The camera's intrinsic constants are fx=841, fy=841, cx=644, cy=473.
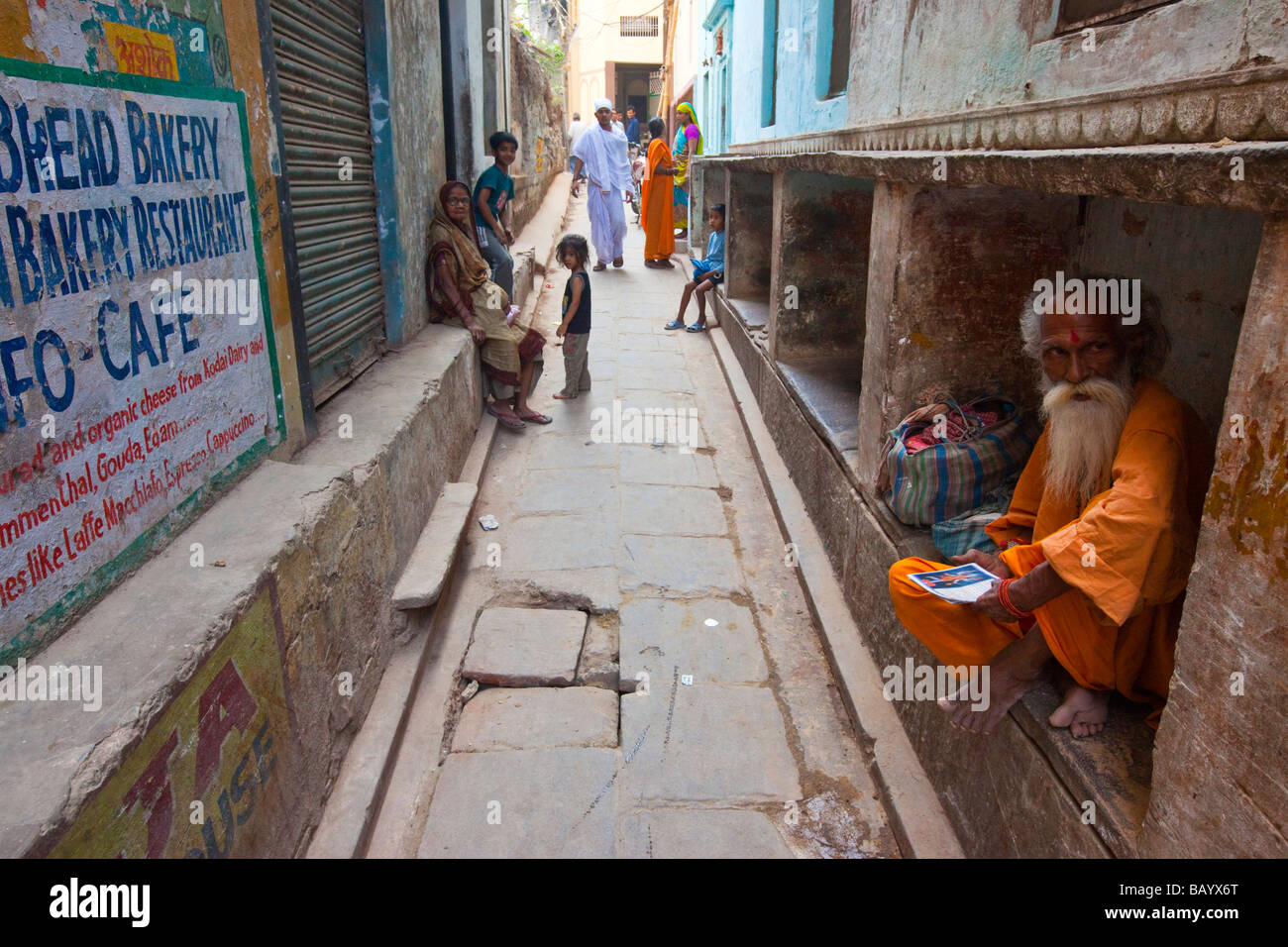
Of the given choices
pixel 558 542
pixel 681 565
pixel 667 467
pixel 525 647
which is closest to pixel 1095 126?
pixel 525 647

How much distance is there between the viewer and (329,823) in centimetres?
281

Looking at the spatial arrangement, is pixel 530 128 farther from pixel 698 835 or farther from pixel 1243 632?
pixel 1243 632

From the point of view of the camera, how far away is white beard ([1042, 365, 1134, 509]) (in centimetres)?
242

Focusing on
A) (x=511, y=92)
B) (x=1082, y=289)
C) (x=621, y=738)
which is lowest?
(x=621, y=738)

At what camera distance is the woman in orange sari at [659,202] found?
1280 cm

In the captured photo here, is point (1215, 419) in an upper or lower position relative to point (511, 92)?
lower

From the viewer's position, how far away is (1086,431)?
2461mm

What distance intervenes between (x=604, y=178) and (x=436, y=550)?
9.19 m

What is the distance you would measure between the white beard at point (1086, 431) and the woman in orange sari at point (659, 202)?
10966 mm

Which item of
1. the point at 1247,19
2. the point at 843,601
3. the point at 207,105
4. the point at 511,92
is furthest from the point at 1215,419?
the point at 511,92

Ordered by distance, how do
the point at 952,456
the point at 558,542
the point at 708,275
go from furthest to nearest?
the point at 708,275 → the point at 558,542 → the point at 952,456

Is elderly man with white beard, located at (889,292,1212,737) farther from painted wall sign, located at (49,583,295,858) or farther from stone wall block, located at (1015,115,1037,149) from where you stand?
painted wall sign, located at (49,583,295,858)

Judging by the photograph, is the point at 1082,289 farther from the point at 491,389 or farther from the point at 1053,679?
the point at 491,389
